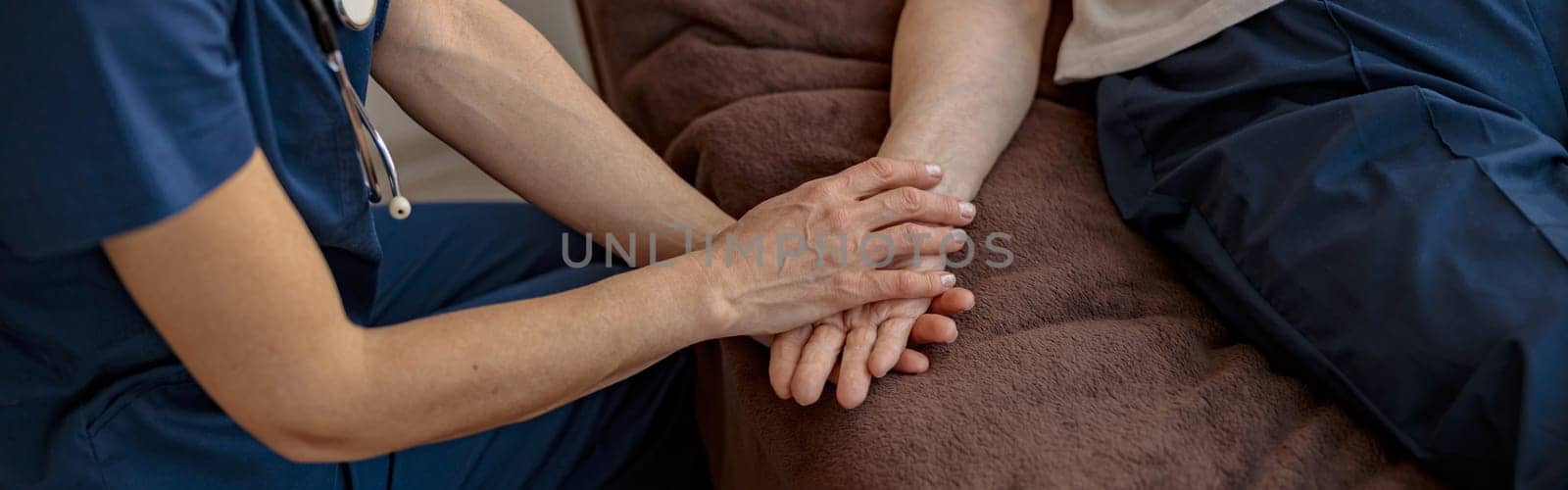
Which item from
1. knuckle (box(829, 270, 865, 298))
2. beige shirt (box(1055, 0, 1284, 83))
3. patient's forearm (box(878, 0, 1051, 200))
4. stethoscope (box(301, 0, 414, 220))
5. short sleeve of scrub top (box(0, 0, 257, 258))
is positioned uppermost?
short sleeve of scrub top (box(0, 0, 257, 258))

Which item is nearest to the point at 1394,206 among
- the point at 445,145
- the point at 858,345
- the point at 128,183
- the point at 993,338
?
the point at 993,338

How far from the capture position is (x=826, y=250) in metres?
0.94

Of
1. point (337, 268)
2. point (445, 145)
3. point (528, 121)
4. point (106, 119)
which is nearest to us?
point (106, 119)

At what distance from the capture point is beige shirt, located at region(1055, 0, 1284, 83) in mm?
1030

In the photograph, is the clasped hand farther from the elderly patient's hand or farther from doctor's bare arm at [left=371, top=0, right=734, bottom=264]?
doctor's bare arm at [left=371, top=0, right=734, bottom=264]

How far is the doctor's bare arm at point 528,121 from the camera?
40.0 inches

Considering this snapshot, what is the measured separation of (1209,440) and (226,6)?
72 cm

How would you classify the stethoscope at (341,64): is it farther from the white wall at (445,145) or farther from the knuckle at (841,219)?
the white wall at (445,145)

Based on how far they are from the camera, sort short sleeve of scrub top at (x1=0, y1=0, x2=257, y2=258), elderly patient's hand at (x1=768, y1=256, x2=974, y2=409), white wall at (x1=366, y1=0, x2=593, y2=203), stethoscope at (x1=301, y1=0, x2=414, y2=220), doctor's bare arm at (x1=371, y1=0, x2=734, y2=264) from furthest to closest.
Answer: white wall at (x1=366, y1=0, x2=593, y2=203), doctor's bare arm at (x1=371, y1=0, x2=734, y2=264), elderly patient's hand at (x1=768, y1=256, x2=974, y2=409), stethoscope at (x1=301, y1=0, x2=414, y2=220), short sleeve of scrub top at (x1=0, y1=0, x2=257, y2=258)

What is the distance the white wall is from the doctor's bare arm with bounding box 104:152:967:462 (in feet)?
4.03

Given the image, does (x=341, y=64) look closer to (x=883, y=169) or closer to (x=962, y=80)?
(x=883, y=169)

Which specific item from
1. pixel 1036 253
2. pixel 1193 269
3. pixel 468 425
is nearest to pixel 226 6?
pixel 468 425

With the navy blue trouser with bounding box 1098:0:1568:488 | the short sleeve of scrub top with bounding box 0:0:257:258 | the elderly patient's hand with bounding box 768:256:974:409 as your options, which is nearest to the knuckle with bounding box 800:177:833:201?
the elderly patient's hand with bounding box 768:256:974:409

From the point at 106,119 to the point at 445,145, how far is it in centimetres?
150
